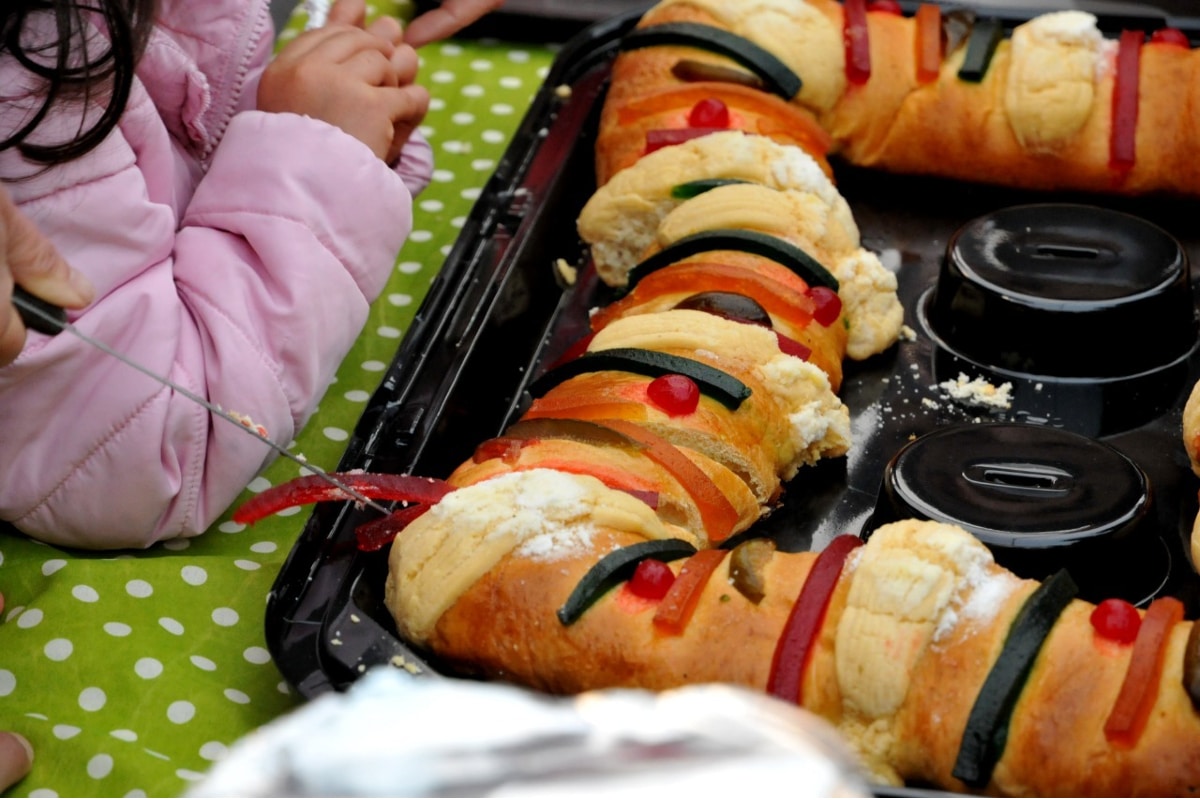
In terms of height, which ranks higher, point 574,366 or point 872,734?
point 574,366

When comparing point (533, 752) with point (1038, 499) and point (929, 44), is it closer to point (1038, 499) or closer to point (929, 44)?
point (1038, 499)

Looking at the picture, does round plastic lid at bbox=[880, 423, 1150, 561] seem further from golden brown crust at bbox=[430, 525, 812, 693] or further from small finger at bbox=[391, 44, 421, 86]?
small finger at bbox=[391, 44, 421, 86]

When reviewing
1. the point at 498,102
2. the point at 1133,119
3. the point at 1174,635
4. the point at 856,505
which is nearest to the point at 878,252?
the point at 1133,119

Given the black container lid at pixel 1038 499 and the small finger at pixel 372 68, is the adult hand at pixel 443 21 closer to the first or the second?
the small finger at pixel 372 68

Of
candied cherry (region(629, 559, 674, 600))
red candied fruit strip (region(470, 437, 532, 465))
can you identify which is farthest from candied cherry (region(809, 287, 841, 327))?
candied cherry (region(629, 559, 674, 600))

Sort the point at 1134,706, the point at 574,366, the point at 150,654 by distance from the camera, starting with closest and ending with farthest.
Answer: the point at 1134,706 → the point at 150,654 → the point at 574,366

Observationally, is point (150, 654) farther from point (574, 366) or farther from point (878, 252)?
point (878, 252)

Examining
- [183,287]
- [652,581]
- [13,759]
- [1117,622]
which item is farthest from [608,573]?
[183,287]
